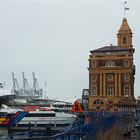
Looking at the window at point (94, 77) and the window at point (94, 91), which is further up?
the window at point (94, 77)

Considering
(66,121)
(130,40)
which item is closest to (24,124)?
(66,121)

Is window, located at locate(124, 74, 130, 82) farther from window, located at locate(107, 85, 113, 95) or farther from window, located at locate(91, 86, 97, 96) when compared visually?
window, located at locate(91, 86, 97, 96)

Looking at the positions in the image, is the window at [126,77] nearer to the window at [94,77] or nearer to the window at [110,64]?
the window at [110,64]

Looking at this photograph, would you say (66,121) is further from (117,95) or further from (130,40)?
(130,40)

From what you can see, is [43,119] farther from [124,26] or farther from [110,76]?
[124,26]

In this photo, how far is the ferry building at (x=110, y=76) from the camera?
9694 cm

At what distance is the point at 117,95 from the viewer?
9681cm

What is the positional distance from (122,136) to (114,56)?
70765mm

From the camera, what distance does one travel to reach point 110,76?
98625mm

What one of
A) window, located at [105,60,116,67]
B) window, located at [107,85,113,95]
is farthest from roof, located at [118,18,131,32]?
window, located at [107,85,113,95]

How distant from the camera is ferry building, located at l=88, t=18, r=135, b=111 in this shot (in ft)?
318

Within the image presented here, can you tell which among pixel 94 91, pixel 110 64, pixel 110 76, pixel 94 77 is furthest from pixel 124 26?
pixel 94 91

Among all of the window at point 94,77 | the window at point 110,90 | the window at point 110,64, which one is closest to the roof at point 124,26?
the window at point 110,64

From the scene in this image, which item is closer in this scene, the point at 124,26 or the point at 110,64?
the point at 110,64
